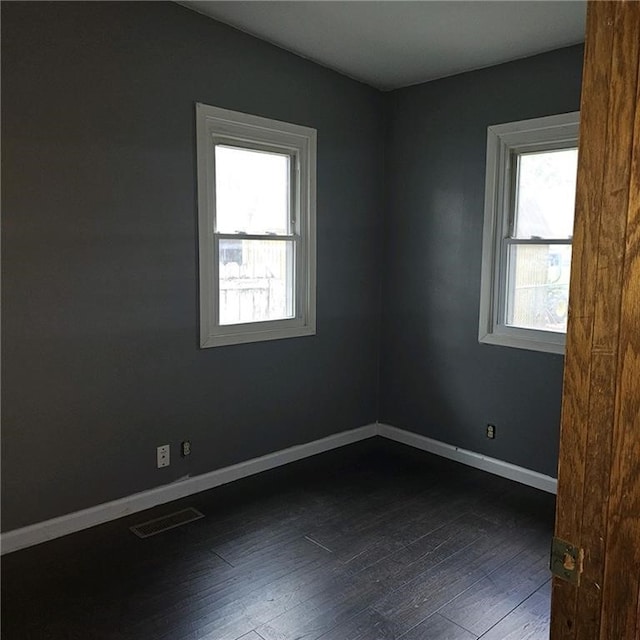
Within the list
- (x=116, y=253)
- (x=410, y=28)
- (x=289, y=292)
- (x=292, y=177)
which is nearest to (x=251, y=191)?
(x=292, y=177)

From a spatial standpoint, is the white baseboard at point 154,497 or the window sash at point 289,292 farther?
the window sash at point 289,292

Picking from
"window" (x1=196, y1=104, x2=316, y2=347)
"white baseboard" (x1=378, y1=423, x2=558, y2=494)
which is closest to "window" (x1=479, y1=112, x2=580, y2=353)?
"white baseboard" (x1=378, y1=423, x2=558, y2=494)

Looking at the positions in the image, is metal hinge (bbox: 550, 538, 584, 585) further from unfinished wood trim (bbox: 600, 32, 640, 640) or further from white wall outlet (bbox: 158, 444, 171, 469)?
white wall outlet (bbox: 158, 444, 171, 469)

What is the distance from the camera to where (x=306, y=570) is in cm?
260

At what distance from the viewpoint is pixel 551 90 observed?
3336 millimetres

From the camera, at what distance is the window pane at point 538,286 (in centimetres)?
341

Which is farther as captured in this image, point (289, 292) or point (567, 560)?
point (289, 292)

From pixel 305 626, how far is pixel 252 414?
1.61m

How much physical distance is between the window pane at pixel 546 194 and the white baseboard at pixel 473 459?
1.53 m

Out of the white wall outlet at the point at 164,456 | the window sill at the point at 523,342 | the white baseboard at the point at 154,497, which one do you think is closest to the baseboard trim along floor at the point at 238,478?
the white baseboard at the point at 154,497

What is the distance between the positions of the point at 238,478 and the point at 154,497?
58 cm

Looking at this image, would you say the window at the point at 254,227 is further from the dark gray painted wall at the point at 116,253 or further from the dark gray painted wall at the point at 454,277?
the dark gray painted wall at the point at 454,277

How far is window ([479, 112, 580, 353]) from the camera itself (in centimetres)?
336

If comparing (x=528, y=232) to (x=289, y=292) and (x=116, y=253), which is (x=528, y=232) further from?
(x=116, y=253)
